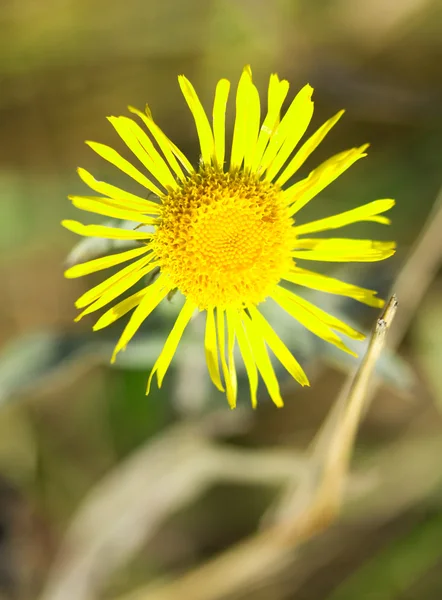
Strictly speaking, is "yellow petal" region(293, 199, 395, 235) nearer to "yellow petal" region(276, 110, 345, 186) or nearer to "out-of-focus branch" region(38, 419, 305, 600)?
"yellow petal" region(276, 110, 345, 186)

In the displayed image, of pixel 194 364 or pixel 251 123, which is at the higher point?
pixel 251 123

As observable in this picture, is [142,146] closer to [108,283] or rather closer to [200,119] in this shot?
[200,119]

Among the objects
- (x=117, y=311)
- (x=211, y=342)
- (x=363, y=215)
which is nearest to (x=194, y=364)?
(x=211, y=342)

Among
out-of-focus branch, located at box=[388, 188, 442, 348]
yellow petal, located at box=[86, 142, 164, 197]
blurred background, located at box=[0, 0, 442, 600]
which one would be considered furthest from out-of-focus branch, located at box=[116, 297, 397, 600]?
yellow petal, located at box=[86, 142, 164, 197]

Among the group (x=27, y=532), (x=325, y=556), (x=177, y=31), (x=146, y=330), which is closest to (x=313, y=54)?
(x=177, y=31)

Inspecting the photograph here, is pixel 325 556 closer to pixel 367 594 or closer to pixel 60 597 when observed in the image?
pixel 367 594

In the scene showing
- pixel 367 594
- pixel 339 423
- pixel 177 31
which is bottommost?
pixel 367 594

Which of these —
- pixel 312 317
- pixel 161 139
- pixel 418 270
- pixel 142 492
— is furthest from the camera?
pixel 142 492
